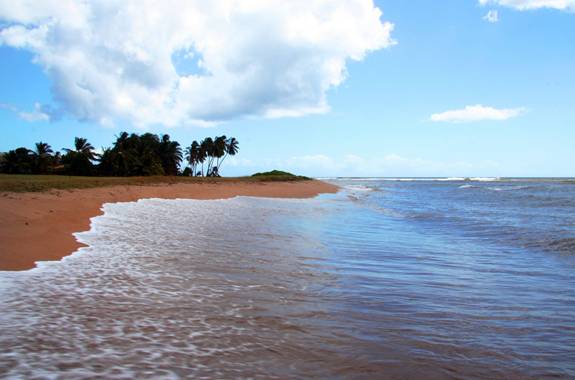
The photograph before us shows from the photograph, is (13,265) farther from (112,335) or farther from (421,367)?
→ (421,367)

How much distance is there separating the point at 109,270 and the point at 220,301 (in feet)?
9.17

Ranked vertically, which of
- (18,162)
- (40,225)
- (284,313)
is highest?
(18,162)

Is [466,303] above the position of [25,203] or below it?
below

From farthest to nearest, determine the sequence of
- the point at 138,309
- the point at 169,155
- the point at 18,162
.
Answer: the point at 169,155 < the point at 18,162 < the point at 138,309

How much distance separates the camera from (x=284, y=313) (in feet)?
17.8

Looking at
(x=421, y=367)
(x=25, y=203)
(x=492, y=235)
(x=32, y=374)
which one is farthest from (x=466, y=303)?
(x=25, y=203)

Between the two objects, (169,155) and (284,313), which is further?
(169,155)

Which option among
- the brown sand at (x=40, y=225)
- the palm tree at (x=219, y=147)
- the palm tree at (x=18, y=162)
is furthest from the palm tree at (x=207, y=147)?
the brown sand at (x=40, y=225)

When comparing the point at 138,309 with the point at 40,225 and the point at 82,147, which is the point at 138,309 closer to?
the point at 40,225

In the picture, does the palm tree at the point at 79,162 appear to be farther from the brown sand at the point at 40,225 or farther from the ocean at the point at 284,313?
the ocean at the point at 284,313

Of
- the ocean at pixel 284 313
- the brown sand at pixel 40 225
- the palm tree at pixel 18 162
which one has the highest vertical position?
the palm tree at pixel 18 162

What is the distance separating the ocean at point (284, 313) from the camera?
3.88 m

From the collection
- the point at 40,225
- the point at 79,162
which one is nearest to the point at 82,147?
the point at 79,162

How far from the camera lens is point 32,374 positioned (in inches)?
135
